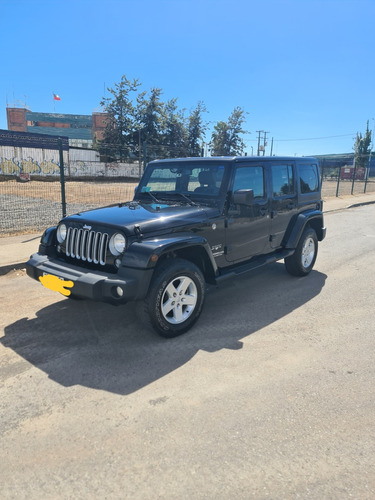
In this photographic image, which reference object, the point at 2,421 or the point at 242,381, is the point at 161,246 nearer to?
the point at 242,381

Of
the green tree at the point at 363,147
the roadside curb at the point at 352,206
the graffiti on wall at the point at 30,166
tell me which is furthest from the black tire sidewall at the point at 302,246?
the green tree at the point at 363,147

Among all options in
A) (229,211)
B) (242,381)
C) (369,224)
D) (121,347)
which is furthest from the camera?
(369,224)

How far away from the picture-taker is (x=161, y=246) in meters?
3.41

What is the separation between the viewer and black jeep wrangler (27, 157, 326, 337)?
11.2 ft

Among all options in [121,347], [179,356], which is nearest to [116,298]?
[121,347]

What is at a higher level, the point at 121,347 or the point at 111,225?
the point at 111,225

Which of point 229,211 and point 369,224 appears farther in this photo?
point 369,224

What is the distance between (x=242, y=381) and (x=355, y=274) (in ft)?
13.1

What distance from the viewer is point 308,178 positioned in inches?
241

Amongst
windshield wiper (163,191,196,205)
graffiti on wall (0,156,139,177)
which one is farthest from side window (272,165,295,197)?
graffiti on wall (0,156,139,177)

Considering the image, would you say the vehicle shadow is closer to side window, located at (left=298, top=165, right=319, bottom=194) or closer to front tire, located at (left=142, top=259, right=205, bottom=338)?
front tire, located at (left=142, top=259, right=205, bottom=338)

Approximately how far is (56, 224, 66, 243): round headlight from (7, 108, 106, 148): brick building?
7198cm

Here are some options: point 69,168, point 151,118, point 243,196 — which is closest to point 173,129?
point 151,118

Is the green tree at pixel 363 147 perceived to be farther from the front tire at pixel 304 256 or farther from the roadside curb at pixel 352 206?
the front tire at pixel 304 256
